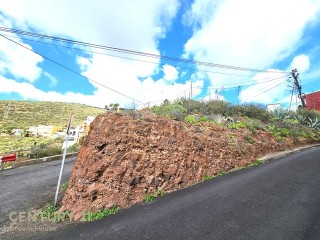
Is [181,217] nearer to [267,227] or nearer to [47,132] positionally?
[267,227]

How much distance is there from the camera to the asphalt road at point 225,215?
4723mm

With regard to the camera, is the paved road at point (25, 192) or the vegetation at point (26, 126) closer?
the paved road at point (25, 192)

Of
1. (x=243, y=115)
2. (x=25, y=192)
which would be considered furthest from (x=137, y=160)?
(x=243, y=115)

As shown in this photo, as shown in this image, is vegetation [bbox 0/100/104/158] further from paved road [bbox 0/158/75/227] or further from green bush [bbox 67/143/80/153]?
paved road [bbox 0/158/75/227]

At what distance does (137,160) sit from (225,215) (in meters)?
3.23

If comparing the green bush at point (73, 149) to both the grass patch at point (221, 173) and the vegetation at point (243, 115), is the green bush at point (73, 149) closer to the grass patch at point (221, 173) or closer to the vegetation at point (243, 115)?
the vegetation at point (243, 115)

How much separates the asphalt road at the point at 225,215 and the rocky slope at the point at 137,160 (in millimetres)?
592

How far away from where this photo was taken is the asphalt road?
15.5 feet

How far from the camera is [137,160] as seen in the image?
300 inches

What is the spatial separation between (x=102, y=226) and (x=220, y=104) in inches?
516

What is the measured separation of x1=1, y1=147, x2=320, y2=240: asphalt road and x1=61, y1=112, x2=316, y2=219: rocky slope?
0.59 metres

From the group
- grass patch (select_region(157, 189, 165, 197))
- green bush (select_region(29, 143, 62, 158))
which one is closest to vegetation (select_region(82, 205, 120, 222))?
grass patch (select_region(157, 189, 165, 197))

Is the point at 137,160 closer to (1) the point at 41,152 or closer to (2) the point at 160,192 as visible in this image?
(2) the point at 160,192

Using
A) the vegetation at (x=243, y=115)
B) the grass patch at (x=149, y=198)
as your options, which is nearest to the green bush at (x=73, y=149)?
the vegetation at (x=243, y=115)
